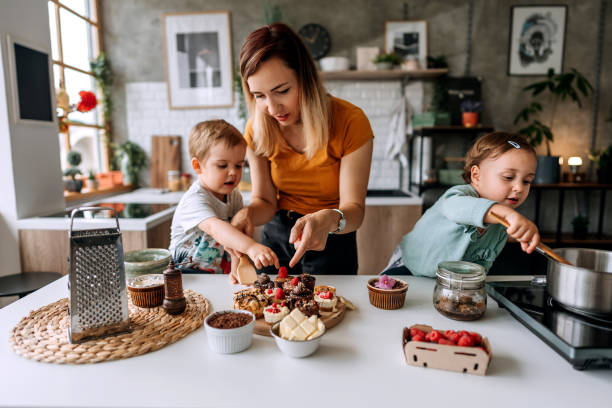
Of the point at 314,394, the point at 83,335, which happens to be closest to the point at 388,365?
the point at 314,394

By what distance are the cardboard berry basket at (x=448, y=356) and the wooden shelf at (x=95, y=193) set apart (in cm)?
326

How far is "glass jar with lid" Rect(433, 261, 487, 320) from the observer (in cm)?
105

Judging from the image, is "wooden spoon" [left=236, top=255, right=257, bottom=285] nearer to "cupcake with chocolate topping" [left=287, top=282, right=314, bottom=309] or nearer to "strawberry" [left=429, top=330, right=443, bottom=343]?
"cupcake with chocolate topping" [left=287, top=282, right=314, bottom=309]

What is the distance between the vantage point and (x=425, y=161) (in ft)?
14.1

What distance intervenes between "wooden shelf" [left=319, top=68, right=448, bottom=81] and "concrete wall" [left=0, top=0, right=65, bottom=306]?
231cm

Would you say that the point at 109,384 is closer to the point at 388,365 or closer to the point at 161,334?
the point at 161,334

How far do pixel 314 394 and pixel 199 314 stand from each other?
1.57ft

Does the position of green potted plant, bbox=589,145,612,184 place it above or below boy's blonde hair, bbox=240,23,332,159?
below

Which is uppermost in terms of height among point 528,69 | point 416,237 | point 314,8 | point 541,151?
point 314,8

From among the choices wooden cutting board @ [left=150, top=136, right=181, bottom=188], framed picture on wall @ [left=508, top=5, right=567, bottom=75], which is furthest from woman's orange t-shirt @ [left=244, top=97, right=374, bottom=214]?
framed picture on wall @ [left=508, top=5, right=567, bottom=75]

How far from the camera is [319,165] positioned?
1615 millimetres

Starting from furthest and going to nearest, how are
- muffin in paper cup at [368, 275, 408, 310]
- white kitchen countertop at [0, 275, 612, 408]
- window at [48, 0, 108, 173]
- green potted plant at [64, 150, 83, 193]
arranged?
1. window at [48, 0, 108, 173]
2. green potted plant at [64, 150, 83, 193]
3. muffin in paper cup at [368, 275, 408, 310]
4. white kitchen countertop at [0, 275, 612, 408]

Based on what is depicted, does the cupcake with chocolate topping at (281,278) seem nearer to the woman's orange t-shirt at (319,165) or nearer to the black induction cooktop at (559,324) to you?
the woman's orange t-shirt at (319,165)

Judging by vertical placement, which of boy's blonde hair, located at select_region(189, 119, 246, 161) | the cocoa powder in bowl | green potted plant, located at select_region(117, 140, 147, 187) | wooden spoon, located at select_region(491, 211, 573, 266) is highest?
boy's blonde hair, located at select_region(189, 119, 246, 161)
